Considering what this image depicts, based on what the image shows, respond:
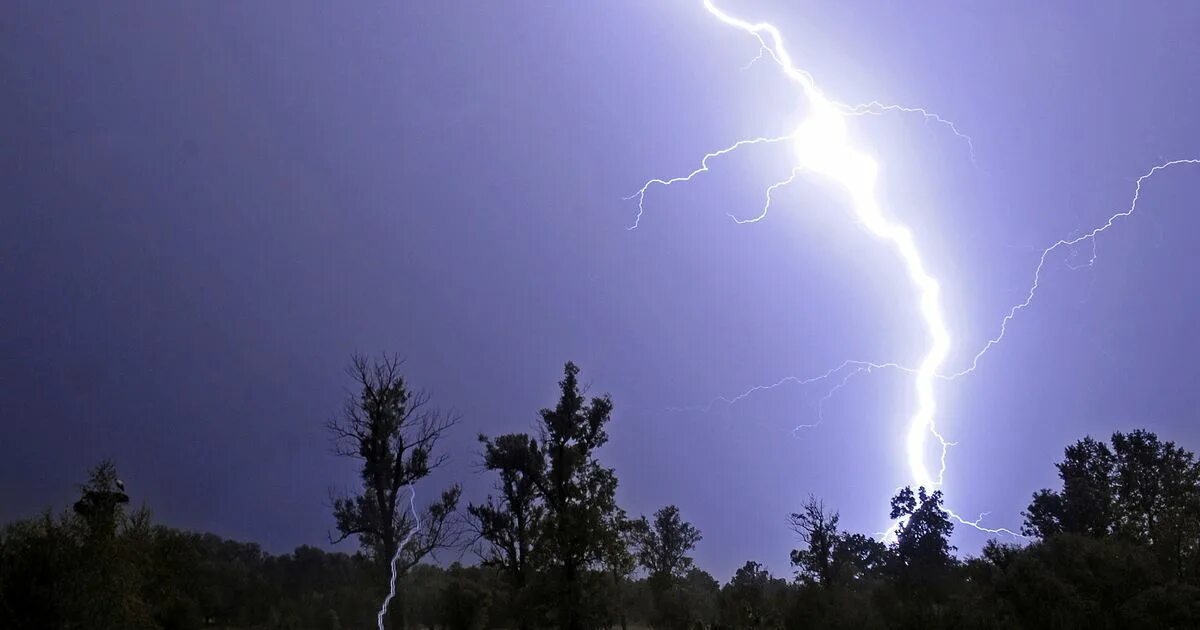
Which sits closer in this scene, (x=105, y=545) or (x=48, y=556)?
(x=48, y=556)

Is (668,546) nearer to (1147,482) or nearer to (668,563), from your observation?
(668,563)

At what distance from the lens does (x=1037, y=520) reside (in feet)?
128

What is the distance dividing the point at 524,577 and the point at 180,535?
510 inches

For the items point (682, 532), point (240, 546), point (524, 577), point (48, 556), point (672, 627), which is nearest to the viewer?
point (48, 556)

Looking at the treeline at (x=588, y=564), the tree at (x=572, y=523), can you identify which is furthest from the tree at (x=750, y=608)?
the tree at (x=572, y=523)

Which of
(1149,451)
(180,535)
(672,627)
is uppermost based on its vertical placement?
(1149,451)

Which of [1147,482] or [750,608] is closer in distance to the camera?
[750,608]

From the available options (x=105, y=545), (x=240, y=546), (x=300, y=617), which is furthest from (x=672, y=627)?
(x=240, y=546)

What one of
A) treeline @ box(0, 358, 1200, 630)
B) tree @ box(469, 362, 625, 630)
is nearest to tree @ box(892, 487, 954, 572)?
treeline @ box(0, 358, 1200, 630)

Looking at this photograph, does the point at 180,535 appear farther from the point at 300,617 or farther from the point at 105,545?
the point at 300,617

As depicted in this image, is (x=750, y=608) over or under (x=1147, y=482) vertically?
under

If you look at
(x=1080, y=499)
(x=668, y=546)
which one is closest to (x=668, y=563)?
(x=668, y=546)

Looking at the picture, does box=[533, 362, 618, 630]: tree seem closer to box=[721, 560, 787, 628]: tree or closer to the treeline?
the treeline

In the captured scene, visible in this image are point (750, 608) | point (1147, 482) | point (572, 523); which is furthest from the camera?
point (1147, 482)
